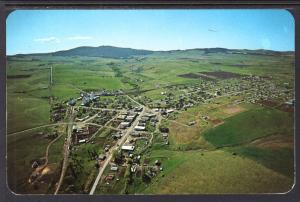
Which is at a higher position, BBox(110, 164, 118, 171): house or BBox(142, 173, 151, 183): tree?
BBox(110, 164, 118, 171): house

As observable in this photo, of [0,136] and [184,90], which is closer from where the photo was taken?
[0,136]

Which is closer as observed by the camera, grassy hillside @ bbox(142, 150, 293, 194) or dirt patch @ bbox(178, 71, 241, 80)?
grassy hillside @ bbox(142, 150, 293, 194)

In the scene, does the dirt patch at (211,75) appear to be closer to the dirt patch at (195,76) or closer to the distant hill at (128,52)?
the dirt patch at (195,76)

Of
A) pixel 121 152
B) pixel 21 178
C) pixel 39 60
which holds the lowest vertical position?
pixel 21 178

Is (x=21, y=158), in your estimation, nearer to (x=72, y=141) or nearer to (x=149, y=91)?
(x=72, y=141)

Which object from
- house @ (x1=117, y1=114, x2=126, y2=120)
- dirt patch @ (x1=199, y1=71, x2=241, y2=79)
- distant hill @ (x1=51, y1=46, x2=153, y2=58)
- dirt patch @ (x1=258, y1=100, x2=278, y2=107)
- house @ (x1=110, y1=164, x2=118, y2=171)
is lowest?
house @ (x1=110, y1=164, x2=118, y2=171)

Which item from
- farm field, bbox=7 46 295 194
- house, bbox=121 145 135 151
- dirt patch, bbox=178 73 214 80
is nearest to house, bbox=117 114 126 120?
farm field, bbox=7 46 295 194

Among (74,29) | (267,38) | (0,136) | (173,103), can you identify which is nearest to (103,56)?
(74,29)

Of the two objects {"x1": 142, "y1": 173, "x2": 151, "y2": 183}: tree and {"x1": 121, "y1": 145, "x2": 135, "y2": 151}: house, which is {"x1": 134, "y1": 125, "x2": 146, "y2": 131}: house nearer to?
{"x1": 121, "y1": 145, "x2": 135, "y2": 151}: house
